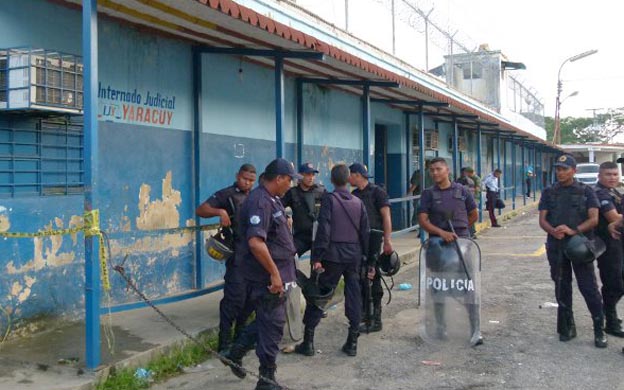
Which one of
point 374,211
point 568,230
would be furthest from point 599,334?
point 374,211

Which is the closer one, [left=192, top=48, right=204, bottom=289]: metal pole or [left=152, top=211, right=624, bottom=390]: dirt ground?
[left=152, top=211, right=624, bottom=390]: dirt ground

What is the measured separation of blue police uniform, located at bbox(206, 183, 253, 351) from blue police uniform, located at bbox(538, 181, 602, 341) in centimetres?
288

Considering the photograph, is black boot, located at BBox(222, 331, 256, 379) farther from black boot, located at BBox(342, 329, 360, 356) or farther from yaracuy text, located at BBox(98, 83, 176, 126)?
yaracuy text, located at BBox(98, 83, 176, 126)

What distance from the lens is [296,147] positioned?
11.1 m

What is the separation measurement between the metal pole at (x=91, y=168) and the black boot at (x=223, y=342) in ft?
3.85

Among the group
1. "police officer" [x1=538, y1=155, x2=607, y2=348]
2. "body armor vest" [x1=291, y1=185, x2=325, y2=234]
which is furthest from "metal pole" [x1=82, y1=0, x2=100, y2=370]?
"police officer" [x1=538, y1=155, x2=607, y2=348]

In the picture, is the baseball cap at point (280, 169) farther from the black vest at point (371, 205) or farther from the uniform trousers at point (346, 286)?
the black vest at point (371, 205)

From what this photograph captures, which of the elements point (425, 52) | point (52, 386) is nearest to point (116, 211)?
point (52, 386)

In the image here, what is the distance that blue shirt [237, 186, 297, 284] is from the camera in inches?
179

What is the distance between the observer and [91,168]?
4820 mm

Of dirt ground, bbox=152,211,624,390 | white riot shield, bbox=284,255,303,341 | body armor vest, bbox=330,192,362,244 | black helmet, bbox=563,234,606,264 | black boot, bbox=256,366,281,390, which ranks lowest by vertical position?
dirt ground, bbox=152,211,624,390

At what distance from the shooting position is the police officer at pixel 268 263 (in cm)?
457

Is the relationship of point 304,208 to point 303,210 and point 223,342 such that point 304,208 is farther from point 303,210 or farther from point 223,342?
point 223,342

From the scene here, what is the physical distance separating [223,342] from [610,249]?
3.71 metres
